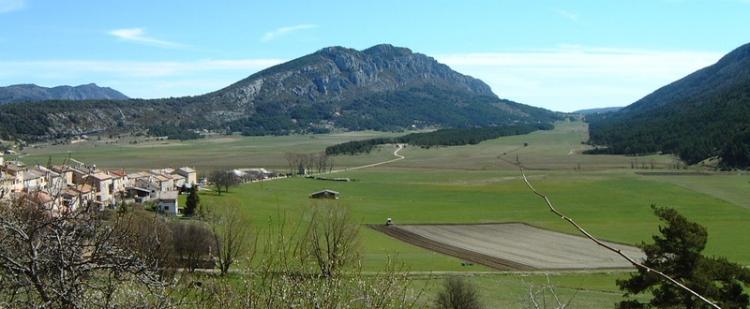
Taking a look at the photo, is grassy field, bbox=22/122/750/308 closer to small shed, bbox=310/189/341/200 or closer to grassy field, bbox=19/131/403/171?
grassy field, bbox=19/131/403/171

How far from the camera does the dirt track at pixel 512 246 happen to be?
38562 millimetres

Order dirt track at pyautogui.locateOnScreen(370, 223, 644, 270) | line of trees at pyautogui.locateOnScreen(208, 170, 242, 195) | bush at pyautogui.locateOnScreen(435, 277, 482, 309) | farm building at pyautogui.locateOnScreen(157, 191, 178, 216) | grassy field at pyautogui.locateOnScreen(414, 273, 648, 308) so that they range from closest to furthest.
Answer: bush at pyautogui.locateOnScreen(435, 277, 482, 309) < grassy field at pyautogui.locateOnScreen(414, 273, 648, 308) < dirt track at pyautogui.locateOnScreen(370, 223, 644, 270) < farm building at pyautogui.locateOnScreen(157, 191, 178, 216) < line of trees at pyautogui.locateOnScreen(208, 170, 242, 195)

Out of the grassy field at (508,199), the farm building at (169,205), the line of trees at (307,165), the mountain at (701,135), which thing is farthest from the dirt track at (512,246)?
the mountain at (701,135)

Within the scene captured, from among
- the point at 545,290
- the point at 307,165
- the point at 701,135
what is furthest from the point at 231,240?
the point at 701,135

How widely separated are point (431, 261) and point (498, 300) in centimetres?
968

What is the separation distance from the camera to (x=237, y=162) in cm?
12062

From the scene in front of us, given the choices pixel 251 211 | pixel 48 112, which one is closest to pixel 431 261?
pixel 251 211

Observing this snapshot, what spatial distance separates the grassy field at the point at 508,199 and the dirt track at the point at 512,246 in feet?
5.84

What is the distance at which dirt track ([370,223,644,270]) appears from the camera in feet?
127

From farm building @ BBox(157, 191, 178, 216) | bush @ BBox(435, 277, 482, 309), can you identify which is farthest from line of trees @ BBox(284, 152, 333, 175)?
bush @ BBox(435, 277, 482, 309)

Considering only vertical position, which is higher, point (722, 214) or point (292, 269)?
point (292, 269)

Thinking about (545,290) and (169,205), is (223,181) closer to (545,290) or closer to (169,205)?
(169,205)

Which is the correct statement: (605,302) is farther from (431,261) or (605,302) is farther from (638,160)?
(638,160)

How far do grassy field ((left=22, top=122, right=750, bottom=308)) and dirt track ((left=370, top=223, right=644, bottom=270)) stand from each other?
178 cm
